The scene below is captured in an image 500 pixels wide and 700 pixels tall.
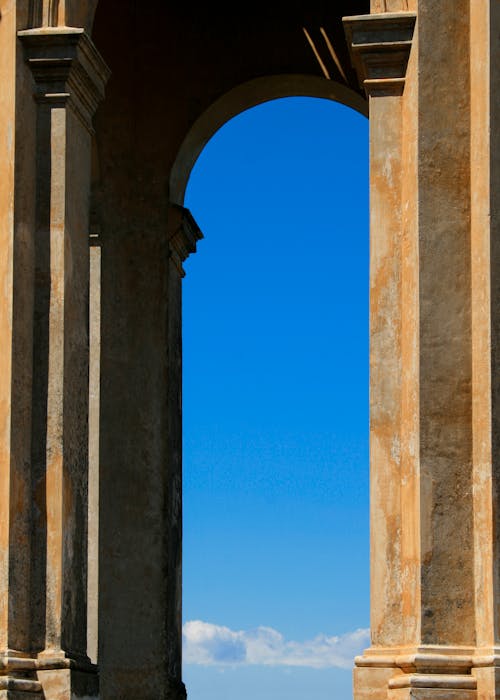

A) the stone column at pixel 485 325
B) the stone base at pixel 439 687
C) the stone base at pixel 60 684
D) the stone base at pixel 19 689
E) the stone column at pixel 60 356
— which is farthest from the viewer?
the stone column at pixel 60 356

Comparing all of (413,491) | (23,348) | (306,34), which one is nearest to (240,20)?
(306,34)

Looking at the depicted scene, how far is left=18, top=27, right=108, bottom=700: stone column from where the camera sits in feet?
65.6

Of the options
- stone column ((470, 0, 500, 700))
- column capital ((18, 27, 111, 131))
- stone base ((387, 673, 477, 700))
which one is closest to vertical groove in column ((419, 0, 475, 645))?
stone column ((470, 0, 500, 700))

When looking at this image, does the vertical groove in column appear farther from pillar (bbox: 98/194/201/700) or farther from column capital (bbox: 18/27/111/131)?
pillar (bbox: 98/194/201/700)

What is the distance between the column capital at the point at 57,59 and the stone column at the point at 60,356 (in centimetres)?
1

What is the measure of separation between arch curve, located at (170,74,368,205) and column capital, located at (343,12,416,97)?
7986mm

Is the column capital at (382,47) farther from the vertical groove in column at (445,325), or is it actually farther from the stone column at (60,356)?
the stone column at (60,356)

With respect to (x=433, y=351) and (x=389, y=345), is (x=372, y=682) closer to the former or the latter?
(x=433, y=351)

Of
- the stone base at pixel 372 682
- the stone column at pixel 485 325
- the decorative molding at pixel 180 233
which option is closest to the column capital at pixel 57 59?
the stone column at pixel 485 325

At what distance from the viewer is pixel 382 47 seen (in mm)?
19766

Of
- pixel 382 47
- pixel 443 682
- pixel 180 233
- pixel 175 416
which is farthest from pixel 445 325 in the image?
pixel 180 233

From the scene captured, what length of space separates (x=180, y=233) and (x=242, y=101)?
2.45 metres

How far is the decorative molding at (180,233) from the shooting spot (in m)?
27.9

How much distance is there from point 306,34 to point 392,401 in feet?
34.6
